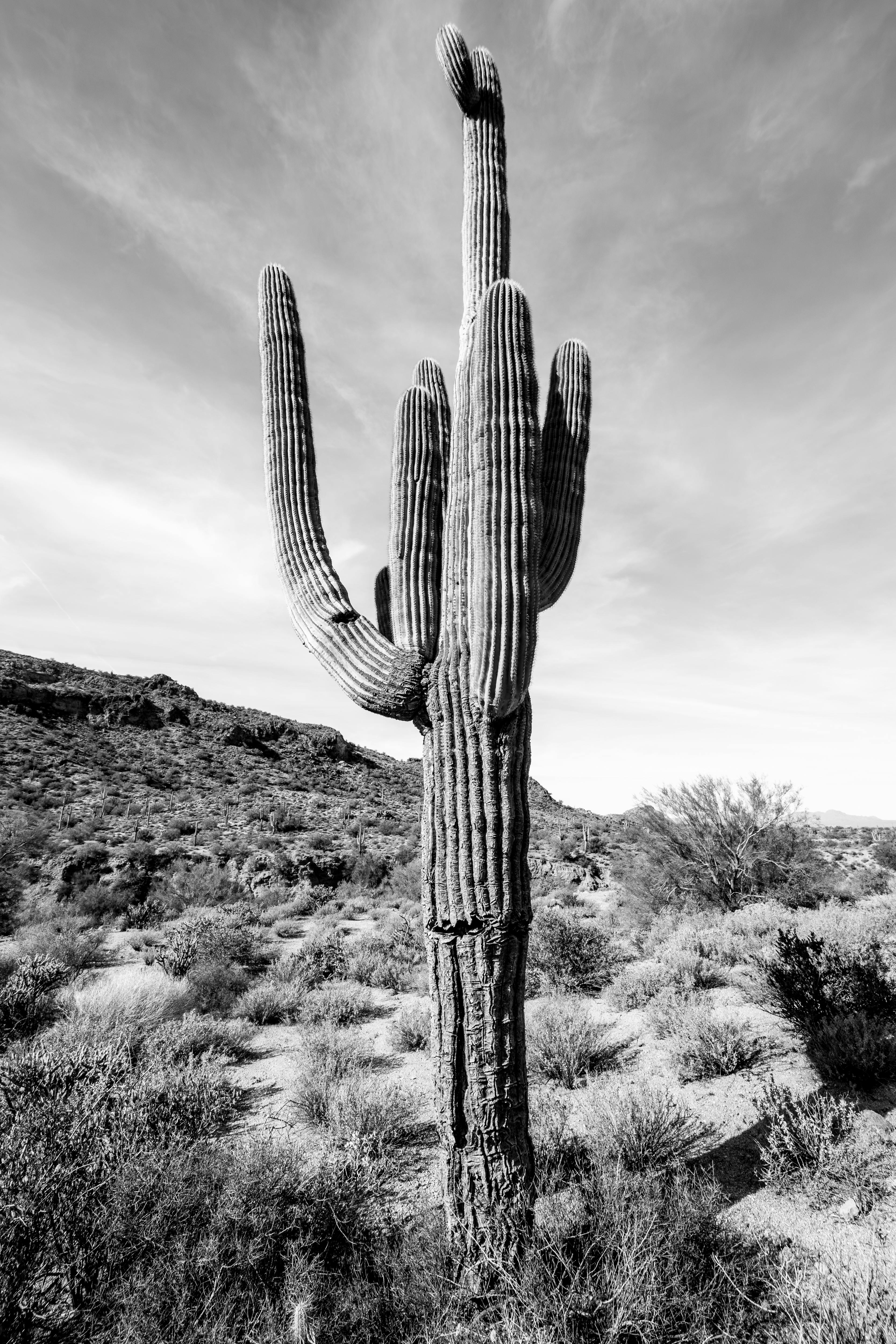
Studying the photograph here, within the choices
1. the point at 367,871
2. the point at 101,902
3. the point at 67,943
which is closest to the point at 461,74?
the point at 67,943

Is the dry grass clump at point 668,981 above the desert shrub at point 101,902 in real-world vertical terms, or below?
above

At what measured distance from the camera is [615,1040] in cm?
695

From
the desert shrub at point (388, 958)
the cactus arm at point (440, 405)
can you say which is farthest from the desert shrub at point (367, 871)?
the cactus arm at point (440, 405)

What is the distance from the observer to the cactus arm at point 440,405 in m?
4.86

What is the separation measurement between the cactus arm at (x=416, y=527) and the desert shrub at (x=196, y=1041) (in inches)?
196

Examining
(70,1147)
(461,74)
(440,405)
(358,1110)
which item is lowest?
(358,1110)

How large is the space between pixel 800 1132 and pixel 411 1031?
14.0 feet

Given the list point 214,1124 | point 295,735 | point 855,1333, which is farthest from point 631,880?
point 295,735

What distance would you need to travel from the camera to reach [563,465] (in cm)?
500

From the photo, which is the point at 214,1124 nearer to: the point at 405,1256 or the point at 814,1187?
the point at 405,1256

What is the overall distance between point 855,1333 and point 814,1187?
1.77m

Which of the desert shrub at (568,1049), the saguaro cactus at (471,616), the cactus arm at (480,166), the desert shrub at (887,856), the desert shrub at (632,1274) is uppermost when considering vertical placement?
the cactus arm at (480,166)

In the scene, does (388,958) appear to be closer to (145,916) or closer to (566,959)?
(566,959)

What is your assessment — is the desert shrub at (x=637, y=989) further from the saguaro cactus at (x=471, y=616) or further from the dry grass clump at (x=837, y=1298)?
the saguaro cactus at (x=471, y=616)
